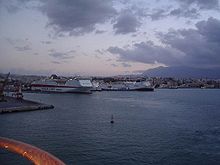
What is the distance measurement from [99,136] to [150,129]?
178 inches

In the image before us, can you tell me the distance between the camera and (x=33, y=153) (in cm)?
115

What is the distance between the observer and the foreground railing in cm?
106

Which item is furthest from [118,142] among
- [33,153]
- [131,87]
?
[131,87]

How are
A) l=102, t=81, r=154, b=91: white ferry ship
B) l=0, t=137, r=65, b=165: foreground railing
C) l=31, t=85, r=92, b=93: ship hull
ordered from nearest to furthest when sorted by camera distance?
1. l=0, t=137, r=65, b=165: foreground railing
2. l=31, t=85, r=92, b=93: ship hull
3. l=102, t=81, r=154, b=91: white ferry ship

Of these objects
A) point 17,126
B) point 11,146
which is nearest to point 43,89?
point 17,126

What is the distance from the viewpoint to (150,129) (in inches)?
847

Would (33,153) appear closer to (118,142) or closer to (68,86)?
(118,142)

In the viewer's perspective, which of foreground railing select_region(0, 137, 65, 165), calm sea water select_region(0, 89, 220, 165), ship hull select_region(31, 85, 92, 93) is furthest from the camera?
ship hull select_region(31, 85, 92, 93)

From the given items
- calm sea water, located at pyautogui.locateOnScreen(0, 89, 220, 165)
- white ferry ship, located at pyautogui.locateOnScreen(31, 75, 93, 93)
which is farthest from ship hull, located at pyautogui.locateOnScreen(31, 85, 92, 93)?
calm sea water, located at pyautogui.locateOnScreen(0, 89, 220, 165)

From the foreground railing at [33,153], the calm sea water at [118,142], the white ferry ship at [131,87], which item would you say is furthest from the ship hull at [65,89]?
the foreground railing at [33,153]

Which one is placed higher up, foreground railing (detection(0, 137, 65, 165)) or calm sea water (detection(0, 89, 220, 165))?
foreground railing (detection(0, 137, 65, 165))

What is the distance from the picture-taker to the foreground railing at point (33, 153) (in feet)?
3.47

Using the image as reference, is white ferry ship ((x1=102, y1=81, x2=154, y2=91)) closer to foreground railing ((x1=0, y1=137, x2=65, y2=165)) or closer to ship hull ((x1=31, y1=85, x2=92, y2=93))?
ship hull ((x1=31, y1=85, x2=92, y2=93))

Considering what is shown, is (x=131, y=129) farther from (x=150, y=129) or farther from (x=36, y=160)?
(x=36, y=160)
